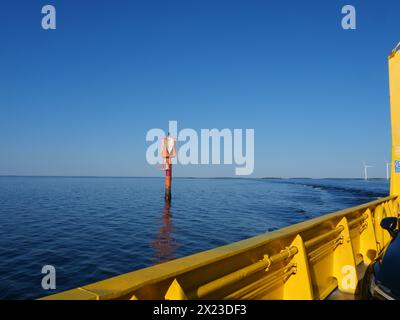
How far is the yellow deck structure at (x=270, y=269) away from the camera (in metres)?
2.16

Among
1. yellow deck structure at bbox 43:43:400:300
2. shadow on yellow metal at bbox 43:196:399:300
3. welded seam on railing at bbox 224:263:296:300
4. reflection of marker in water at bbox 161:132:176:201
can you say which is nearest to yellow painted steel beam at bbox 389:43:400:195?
yellow deck structure at bbox 43:43:400:300

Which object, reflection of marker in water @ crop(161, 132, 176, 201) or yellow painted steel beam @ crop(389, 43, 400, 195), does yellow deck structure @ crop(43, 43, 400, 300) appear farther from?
reflection of marker in water @ crop(161, 132, 176, 201)

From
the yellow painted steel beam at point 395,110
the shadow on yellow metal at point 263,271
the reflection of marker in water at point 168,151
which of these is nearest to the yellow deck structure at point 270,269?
the shadow on yellow metal at point 263,271

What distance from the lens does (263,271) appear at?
339 centimetres

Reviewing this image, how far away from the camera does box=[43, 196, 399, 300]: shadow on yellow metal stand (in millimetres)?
2141

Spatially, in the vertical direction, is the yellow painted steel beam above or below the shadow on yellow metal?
above

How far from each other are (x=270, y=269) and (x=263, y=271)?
14cm

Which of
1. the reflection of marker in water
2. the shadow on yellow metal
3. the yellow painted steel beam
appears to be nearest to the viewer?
the shadow on yellow metal

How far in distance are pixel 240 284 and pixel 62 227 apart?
20270 millimetres

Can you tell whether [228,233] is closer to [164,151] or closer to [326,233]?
[326,233]

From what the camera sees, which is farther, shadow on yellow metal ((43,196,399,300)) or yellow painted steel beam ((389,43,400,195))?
yellow painted steel beam ((389,43,400,195))

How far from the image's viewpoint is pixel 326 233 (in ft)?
15.6

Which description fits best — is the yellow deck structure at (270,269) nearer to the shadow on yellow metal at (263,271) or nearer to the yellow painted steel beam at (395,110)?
the shadow on yellow metal at (263,271)

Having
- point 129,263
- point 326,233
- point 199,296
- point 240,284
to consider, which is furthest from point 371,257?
point 129,263
